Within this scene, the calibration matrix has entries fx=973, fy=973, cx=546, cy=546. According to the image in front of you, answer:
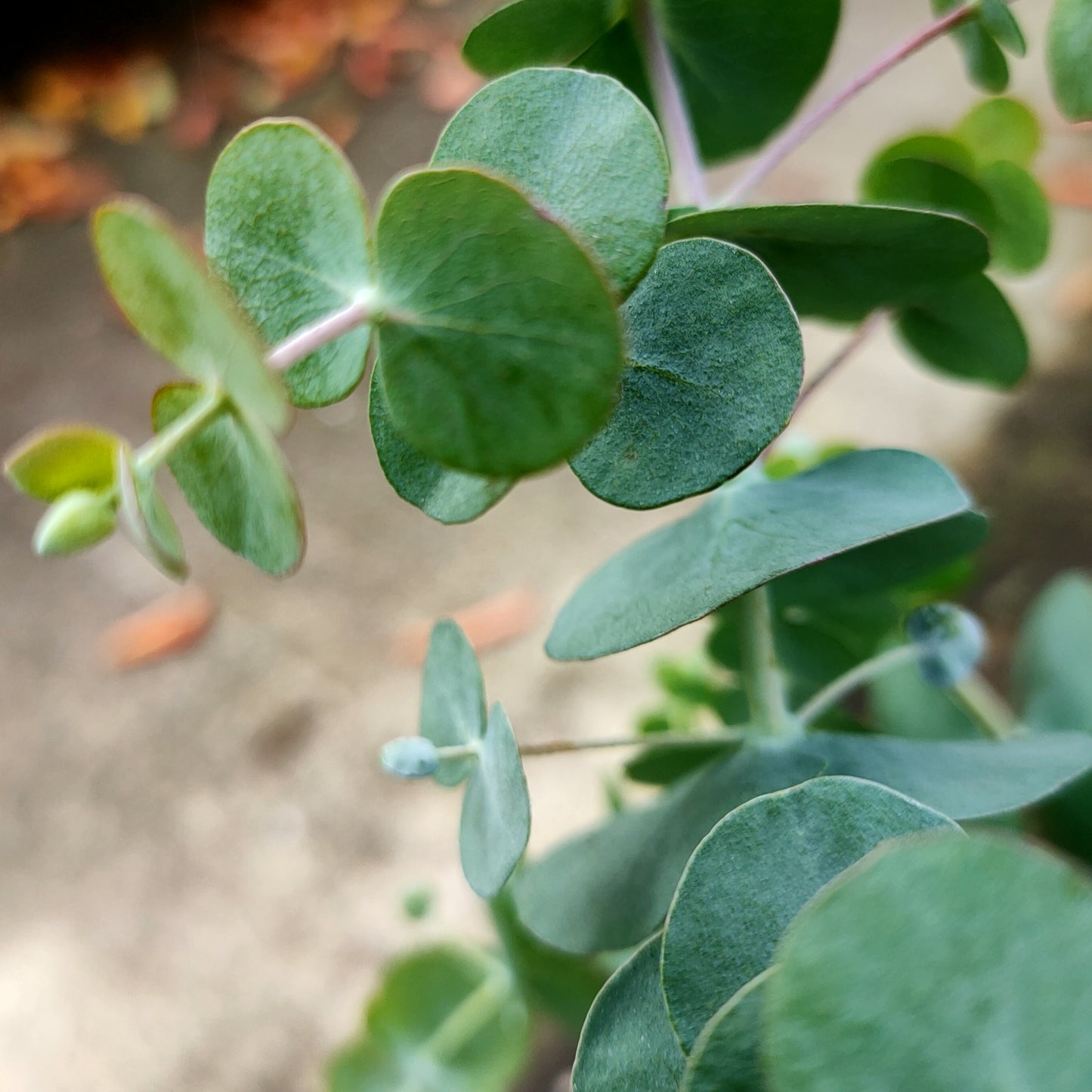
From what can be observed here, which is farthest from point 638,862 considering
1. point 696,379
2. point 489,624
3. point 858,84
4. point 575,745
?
point 489,624

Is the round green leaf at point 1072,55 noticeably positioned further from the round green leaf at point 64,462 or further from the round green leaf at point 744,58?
the round green leaf at point 64,462

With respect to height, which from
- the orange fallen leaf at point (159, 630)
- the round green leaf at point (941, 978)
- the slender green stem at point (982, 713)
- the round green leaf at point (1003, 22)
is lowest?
the orange fallen leaf at point (159, 630)

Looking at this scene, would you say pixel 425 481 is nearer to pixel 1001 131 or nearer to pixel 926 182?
pixel 926 182

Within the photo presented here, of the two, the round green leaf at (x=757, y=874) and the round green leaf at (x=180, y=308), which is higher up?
the round green leaf at (x=180, y=308)

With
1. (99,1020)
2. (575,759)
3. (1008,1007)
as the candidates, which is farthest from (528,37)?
(99,1020)

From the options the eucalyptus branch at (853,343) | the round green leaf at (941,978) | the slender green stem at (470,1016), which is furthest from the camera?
the slender green stem at (470,1016)

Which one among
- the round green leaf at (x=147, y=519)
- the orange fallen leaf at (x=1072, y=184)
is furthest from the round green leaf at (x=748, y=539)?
the orange fallen leaf at (x=1072, y=184)
